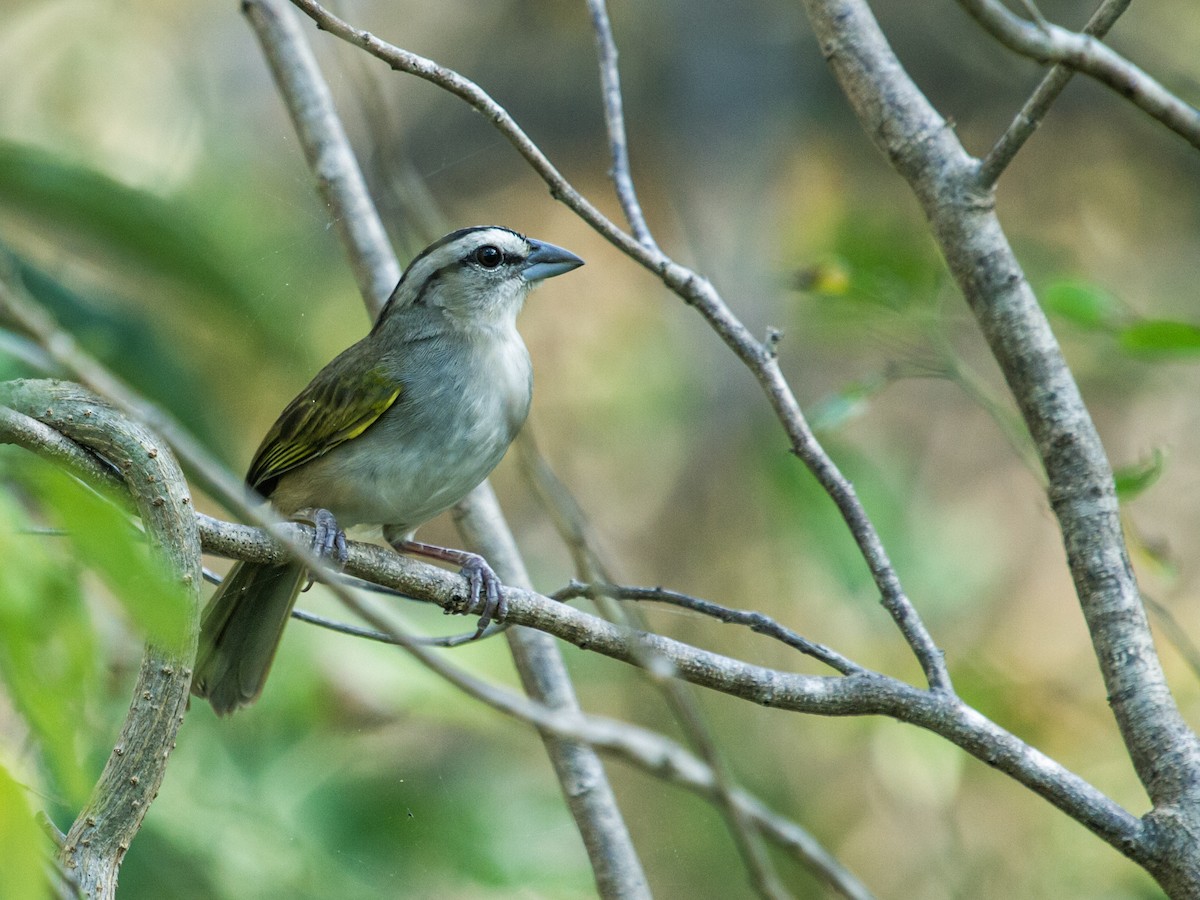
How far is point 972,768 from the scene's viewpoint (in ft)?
19.0

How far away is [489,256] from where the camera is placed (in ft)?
12.6

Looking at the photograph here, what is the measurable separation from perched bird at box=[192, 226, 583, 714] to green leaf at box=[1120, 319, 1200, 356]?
1389 millimetres

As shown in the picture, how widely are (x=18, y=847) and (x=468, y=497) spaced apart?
8.44 ft

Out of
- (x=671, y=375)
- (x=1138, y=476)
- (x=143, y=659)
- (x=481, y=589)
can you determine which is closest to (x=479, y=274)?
(x=481, y=589)

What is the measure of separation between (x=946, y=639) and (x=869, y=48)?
11.6 feet

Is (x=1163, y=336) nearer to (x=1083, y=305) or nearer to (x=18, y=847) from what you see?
(x=1083, y=305)

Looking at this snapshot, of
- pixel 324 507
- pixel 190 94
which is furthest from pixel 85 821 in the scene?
pixel 190 94

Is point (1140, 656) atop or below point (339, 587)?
atop

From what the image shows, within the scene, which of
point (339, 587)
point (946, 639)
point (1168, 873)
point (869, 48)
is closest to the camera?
point (339, 587)

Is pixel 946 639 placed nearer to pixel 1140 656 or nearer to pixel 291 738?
pixel 291 738

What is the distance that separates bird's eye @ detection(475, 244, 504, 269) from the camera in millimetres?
3836

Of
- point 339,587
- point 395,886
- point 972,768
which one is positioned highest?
point 972,768

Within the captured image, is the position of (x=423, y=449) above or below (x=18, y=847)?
above

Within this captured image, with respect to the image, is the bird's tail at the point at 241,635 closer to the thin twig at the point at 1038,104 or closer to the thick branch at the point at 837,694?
the thick branch at the point at 837,694
